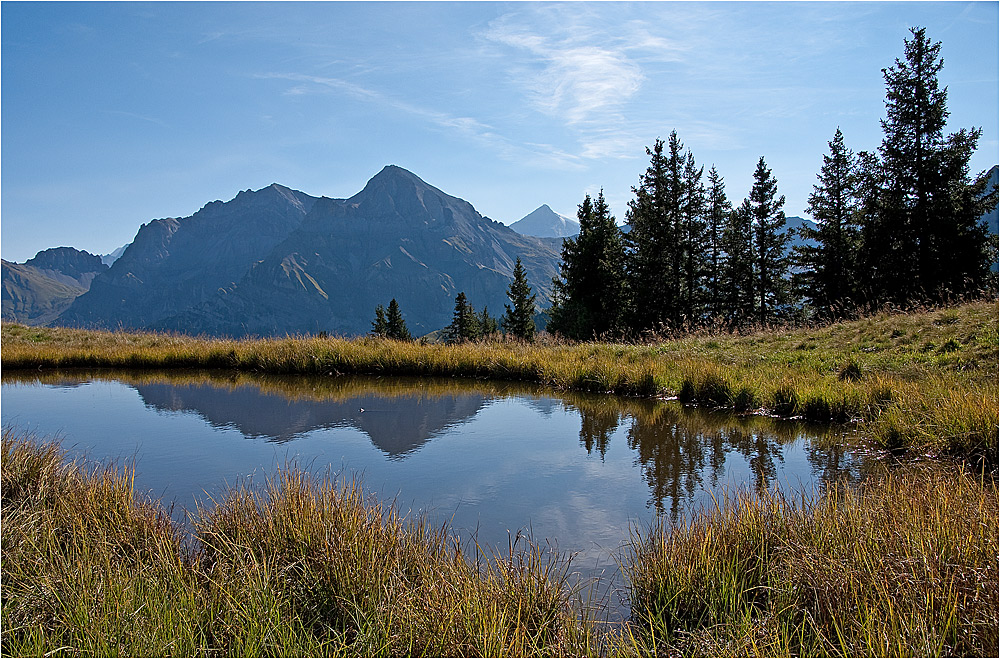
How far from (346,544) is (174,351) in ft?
56.2

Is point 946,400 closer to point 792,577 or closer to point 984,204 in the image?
point 792,577

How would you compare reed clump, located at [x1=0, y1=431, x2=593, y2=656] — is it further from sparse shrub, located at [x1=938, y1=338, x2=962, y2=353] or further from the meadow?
sparse shrub, located at [x1=938, y1=338, x2=962, y2=353]

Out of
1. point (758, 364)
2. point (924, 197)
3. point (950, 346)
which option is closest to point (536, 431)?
point (758, 364)

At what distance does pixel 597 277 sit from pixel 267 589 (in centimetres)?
3223

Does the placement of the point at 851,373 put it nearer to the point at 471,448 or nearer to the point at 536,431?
the point at 536,431

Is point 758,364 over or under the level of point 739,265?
under

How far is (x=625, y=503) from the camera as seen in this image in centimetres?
628

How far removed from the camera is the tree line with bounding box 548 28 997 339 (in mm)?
24953

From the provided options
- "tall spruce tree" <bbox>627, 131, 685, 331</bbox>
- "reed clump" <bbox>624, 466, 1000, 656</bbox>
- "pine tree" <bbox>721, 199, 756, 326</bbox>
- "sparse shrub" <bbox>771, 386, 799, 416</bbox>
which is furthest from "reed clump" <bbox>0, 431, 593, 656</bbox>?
"pine tree" <bbox>721, 199, 756, 326</bbox>

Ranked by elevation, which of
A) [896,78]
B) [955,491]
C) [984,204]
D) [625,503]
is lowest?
[625,503]

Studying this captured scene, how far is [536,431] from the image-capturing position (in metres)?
9.88

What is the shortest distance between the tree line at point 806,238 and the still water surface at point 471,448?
1559 cm

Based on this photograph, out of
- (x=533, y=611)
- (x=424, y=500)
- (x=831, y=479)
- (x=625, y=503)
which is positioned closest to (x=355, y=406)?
(x=424, y=500)

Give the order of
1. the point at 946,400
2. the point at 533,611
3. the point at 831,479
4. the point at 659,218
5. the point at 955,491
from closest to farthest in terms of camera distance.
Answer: the point at 533,611
the point at 955,491
the point at 831,479
the point at 946,400
the point at 659,218
